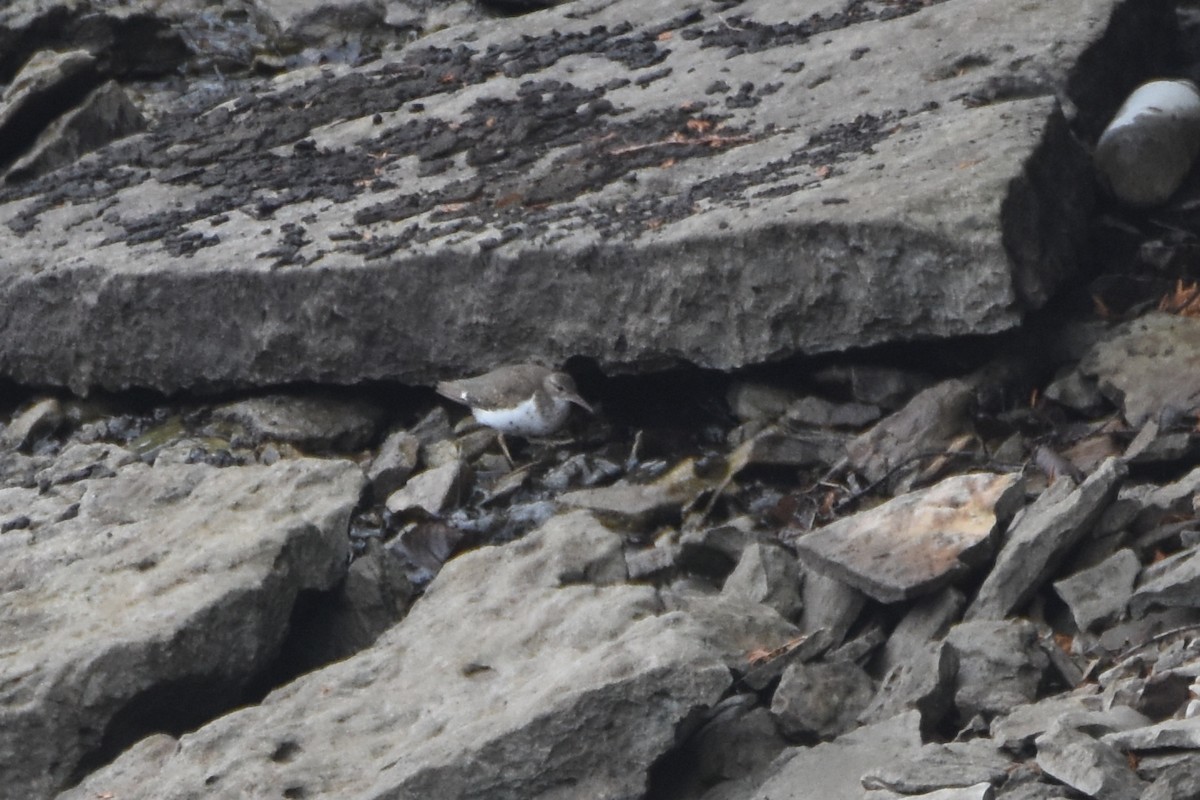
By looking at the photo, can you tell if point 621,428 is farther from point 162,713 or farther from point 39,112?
point 39,112

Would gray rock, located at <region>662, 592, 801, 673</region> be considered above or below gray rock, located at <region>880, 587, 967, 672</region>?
above

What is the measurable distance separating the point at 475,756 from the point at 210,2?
895 centimetres

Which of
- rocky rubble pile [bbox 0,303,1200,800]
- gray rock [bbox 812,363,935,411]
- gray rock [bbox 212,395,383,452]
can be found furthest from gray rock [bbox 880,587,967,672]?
gray rock [bbox 212,395,383,452]

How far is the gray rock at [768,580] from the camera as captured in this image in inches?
187

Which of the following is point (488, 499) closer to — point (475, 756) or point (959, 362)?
point (959, 362)

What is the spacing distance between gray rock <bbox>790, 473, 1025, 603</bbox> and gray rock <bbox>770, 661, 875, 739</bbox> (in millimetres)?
328

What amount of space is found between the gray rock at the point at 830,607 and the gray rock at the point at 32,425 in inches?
148

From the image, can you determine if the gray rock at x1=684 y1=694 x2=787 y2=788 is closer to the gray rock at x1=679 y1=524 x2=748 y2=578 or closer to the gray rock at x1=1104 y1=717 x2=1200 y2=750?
the gray rock at x1=1104 y1=717 x2=1200 y2=750

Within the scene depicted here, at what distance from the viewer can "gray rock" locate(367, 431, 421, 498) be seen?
6340mm

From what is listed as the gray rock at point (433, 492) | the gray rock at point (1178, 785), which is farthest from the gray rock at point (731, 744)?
the gray rock at point (433, 492)

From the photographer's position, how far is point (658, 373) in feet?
20.7

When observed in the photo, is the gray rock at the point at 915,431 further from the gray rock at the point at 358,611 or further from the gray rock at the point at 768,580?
the gray rock at the point at 358,611

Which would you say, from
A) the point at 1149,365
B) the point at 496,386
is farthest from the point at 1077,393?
the point at 496,386

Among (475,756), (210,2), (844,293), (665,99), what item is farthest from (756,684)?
(210,2)
